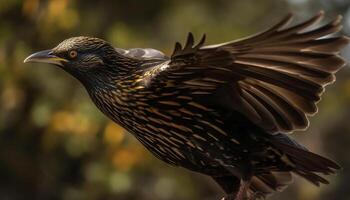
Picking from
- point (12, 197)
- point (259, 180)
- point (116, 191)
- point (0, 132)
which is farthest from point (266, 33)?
point (12, 197)

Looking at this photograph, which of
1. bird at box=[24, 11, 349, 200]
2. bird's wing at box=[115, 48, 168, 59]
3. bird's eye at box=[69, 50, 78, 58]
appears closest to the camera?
bird at box=[24, 11, 349, 200]

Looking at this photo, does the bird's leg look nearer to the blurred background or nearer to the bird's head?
the bird's head

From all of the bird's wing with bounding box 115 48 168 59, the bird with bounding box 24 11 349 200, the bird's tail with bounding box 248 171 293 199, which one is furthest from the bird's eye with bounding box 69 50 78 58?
the bird's tail with bounding box 248 171 293 199

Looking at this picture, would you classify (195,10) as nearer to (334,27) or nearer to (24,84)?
(24,84)

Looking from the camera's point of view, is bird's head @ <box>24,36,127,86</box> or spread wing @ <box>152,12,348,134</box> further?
bird's head @ <box>24,36,127,86</box>

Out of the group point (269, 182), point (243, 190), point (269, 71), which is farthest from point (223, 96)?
point (269, 182)

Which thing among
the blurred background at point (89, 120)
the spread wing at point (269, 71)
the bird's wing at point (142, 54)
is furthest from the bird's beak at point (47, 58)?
the blurred background at point (89, 120)
